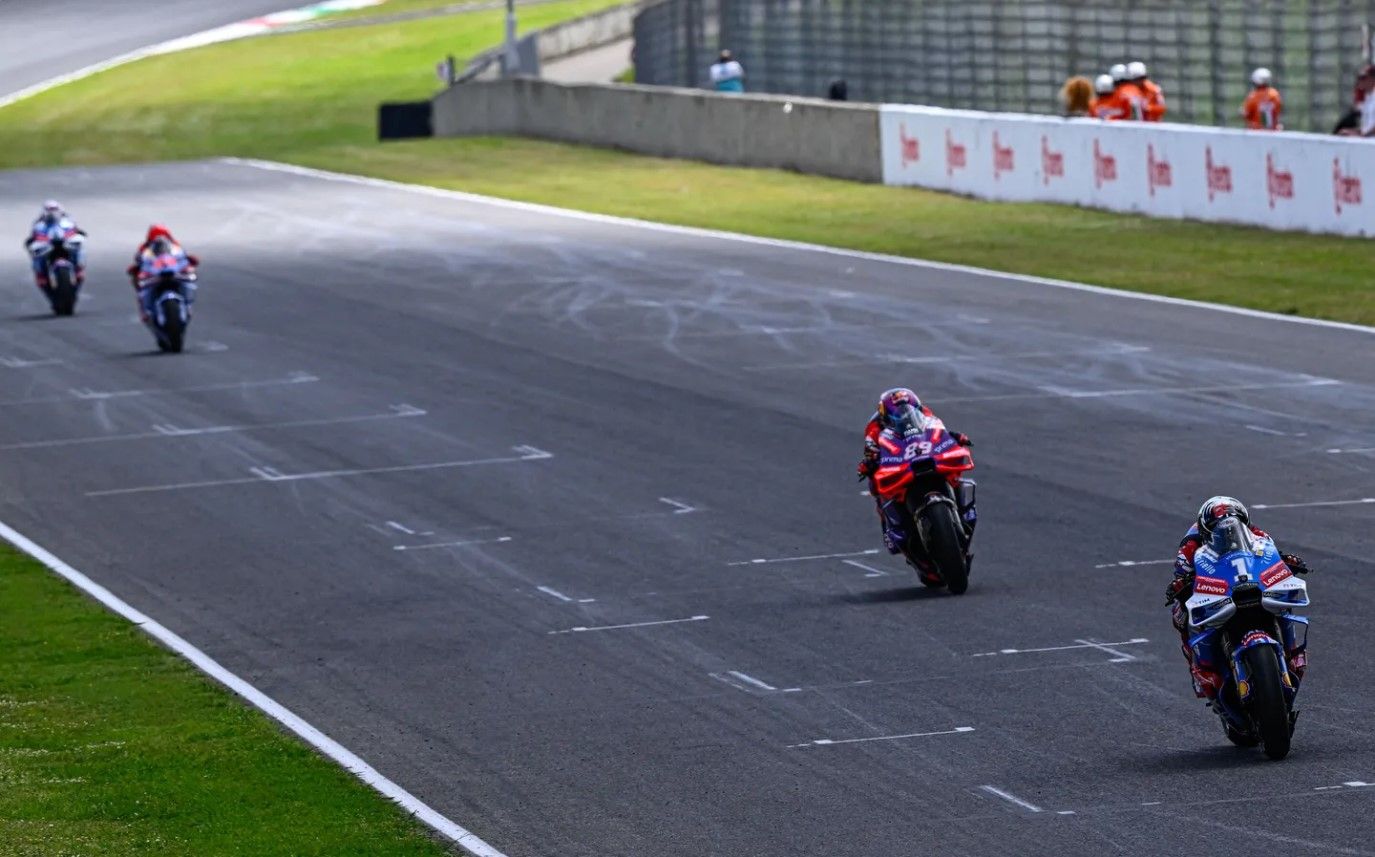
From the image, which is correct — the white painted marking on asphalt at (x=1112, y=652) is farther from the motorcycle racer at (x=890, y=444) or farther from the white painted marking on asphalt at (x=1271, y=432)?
the white painted marking on asphalt at (x=1271, y=432)

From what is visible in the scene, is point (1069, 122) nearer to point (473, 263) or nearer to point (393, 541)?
point (473, 263)

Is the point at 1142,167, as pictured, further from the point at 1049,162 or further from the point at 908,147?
the point at 908,147

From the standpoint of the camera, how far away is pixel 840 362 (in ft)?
79.2

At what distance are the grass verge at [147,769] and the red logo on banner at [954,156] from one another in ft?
86.3

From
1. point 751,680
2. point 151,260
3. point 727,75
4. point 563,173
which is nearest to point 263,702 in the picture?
point 751,680

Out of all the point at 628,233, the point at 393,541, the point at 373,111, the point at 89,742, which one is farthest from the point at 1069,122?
the point at 373,111

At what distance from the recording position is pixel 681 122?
49438mm

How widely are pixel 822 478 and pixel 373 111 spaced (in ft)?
168

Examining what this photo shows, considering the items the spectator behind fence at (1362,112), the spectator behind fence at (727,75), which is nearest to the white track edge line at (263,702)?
the spectator behind fence at (1362,112)

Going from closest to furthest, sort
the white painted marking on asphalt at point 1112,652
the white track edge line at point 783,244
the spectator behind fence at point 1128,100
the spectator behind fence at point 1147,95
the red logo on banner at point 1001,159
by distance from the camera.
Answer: the white painted marking on asphalt at point 1112,652 → the white track edge line at point 783,244 → the spectator behind fence at point 1128,100 → the spectator behind fence at point 1147,95 → the red logo on banner at point 1001,159

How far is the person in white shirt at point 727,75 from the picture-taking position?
50.1 meters

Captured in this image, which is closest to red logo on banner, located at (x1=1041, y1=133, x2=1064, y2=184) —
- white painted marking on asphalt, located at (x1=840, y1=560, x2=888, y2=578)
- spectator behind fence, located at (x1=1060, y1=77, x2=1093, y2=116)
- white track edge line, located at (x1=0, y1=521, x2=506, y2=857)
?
spectator behind fence, located at (x1=1060, y1=77, x2=1093, y2=116)

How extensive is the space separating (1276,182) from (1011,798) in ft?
74.6

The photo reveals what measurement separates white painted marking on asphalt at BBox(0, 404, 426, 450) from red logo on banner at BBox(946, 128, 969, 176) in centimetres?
1858
